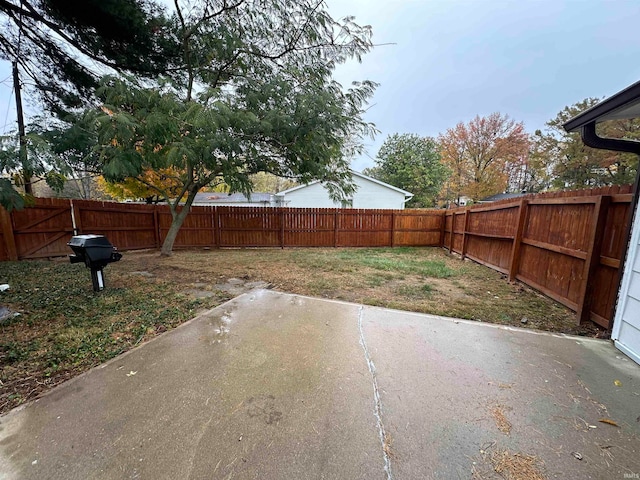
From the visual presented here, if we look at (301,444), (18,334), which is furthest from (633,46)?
(18,334)

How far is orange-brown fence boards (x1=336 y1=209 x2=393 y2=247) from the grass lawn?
3.61 meters

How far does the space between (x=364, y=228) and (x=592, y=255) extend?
24.8 feet

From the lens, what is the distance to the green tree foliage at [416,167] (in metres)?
20.0

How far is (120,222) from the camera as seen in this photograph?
25.0 feet

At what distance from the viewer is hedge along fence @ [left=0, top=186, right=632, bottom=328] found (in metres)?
2.88

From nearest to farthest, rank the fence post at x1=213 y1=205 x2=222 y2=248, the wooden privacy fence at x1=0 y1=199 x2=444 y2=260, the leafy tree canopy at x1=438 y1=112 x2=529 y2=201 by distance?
1. the wooden privacy fence at x1=0 y1=199 x2=444 y2=260
2. the fence post at x1=213 y1=205 x2=222 y2=248
3. the leafy tree canopy at x1=438 y1=112 x2=529 y2=201

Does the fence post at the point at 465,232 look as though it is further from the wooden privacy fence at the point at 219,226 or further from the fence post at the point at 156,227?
the fence post at the point at 156,227

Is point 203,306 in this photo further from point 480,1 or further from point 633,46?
point 633,46

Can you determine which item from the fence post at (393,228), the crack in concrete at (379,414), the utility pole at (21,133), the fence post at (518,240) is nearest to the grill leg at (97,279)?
the utility pole at (21,133)

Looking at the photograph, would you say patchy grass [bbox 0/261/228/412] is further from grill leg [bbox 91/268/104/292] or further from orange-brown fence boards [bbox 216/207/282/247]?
orange-brown fence boards [bbox 216/207/282/247]

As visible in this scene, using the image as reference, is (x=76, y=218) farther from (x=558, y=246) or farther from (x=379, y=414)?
(x=558, y=246)

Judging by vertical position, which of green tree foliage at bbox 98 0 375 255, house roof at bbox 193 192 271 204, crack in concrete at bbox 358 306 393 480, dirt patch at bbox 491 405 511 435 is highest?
green tree foliage at bbox 98 0 375 255

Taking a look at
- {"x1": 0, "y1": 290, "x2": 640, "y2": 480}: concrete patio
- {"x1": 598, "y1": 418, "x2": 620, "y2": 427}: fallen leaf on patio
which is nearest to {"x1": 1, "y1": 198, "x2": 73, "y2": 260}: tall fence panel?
{"x1": 0, "y1": 290, "x2": 640, "y2": 480}: concrete patio

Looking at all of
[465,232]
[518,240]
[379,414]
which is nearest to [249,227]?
[465,232]
